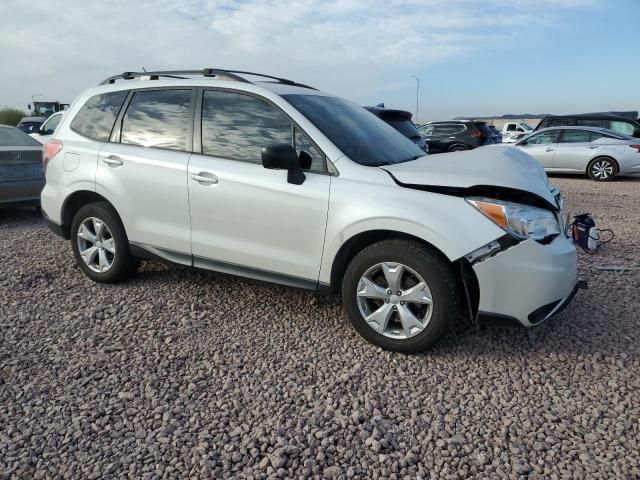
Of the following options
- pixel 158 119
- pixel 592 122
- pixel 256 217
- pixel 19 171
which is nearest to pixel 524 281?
pixel 256 217

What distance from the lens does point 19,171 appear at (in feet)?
22.9

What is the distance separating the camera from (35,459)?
2352 millimetres

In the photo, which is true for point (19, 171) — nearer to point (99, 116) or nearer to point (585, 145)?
point (99, 116)

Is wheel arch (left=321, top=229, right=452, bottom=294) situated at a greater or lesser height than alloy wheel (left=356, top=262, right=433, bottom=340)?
greater

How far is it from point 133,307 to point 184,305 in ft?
1.32

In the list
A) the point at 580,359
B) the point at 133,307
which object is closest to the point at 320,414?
the point at 580,359

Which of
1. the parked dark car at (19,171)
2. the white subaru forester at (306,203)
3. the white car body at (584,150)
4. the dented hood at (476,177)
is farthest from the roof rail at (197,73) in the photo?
the white car body at (584,150)

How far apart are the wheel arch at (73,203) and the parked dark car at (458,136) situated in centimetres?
1256

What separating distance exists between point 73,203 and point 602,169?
1250 cm

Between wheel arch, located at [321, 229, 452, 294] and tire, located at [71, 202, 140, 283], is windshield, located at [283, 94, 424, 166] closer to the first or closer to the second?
wheel arch, located at [321, 229, 452, 294]

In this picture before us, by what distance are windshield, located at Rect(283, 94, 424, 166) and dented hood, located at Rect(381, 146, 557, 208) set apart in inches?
9.9

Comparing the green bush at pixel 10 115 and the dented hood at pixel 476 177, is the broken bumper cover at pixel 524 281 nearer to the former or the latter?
the dented hood at pixel 476 177

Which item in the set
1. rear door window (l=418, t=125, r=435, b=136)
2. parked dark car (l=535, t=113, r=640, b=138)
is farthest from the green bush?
parked dark car (l=535, t=113, r=640, b=138)

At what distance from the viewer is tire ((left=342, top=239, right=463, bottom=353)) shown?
3117mm
